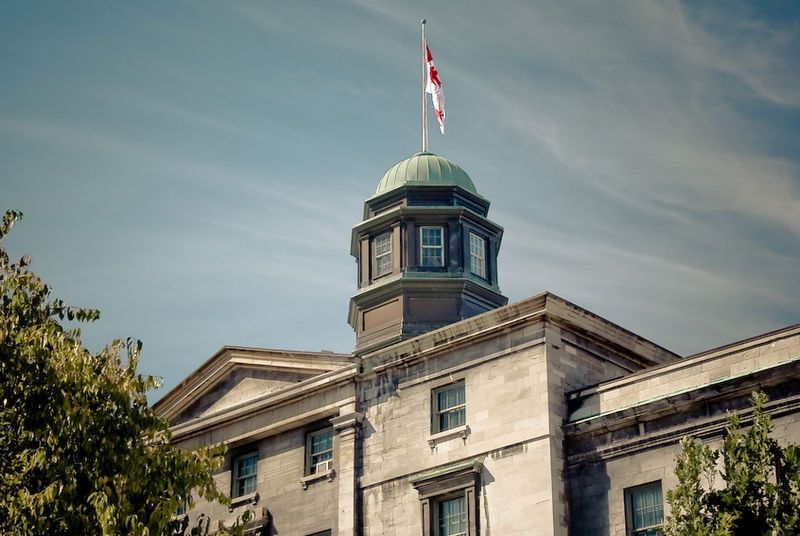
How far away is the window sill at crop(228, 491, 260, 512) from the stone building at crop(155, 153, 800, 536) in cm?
5

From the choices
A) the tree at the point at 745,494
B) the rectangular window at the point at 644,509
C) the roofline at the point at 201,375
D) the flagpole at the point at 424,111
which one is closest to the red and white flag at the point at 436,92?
the flagpole at the point at 424,111

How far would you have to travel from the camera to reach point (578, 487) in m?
39.0

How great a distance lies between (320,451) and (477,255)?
33.6ft

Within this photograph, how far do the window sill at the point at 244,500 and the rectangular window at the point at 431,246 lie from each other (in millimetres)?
10040

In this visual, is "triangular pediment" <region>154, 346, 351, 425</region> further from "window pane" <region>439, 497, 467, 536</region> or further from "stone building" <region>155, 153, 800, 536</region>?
"window pane" <region>439, 497, 467, 536</region>

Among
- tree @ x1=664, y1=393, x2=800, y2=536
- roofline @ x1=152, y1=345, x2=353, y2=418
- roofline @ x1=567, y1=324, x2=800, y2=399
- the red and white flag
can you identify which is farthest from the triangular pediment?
tree @ x1=664, y1=393, x2=800, y2=536

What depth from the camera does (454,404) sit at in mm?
42156

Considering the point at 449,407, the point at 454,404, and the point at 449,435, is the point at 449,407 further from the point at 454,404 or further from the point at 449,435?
the point at 449,435

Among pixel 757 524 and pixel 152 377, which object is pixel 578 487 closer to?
pixel 757 524

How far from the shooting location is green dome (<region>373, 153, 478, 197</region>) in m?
52.4

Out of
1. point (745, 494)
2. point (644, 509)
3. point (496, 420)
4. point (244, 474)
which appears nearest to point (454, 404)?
point (496, 420)

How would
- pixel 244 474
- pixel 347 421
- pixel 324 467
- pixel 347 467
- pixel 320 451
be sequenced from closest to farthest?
pixel 347 467, pixel 347 421, pixel 324 467, pixel 320 451, pixel 244 474

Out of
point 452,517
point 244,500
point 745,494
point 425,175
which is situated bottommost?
point 745,494

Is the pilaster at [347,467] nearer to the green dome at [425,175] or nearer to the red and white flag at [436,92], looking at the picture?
the green dome at [425,175]
